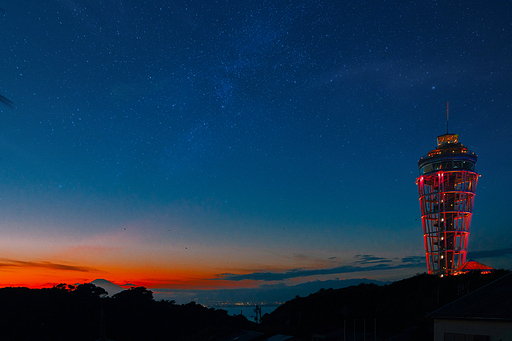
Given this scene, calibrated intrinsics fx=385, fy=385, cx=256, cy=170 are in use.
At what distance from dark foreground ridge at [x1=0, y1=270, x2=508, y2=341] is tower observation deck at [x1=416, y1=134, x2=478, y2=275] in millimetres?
12751

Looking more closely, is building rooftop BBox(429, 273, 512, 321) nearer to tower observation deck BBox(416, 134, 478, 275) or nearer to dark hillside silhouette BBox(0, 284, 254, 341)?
dark hillside silhouette BBox(0, 284, 254, 341)

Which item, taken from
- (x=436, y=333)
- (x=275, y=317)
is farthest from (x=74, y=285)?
(x=436, y=333)

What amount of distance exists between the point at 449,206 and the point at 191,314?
194 ft

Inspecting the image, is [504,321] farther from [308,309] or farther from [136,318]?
[308,309]

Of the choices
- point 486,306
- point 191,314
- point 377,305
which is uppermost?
point 486,306

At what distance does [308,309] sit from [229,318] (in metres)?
14.2

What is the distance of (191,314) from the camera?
62.3 meters

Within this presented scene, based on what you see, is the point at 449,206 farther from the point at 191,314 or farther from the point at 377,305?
the point at 191,314

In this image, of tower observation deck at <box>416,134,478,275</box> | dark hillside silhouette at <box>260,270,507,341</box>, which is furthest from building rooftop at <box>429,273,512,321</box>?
tower observation deck at <box>416,134,478,275</box>

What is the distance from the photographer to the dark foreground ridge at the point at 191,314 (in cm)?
4850

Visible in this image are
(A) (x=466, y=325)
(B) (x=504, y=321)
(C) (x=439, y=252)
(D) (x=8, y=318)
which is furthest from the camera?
(C) (x=439, y=252)

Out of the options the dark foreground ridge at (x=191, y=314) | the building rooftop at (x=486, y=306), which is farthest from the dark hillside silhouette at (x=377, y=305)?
the building rooftop at (x=486, y=306)

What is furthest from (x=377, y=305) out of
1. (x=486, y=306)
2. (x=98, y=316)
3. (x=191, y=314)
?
(x=486, y=306)

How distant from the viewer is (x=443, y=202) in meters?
84.3
